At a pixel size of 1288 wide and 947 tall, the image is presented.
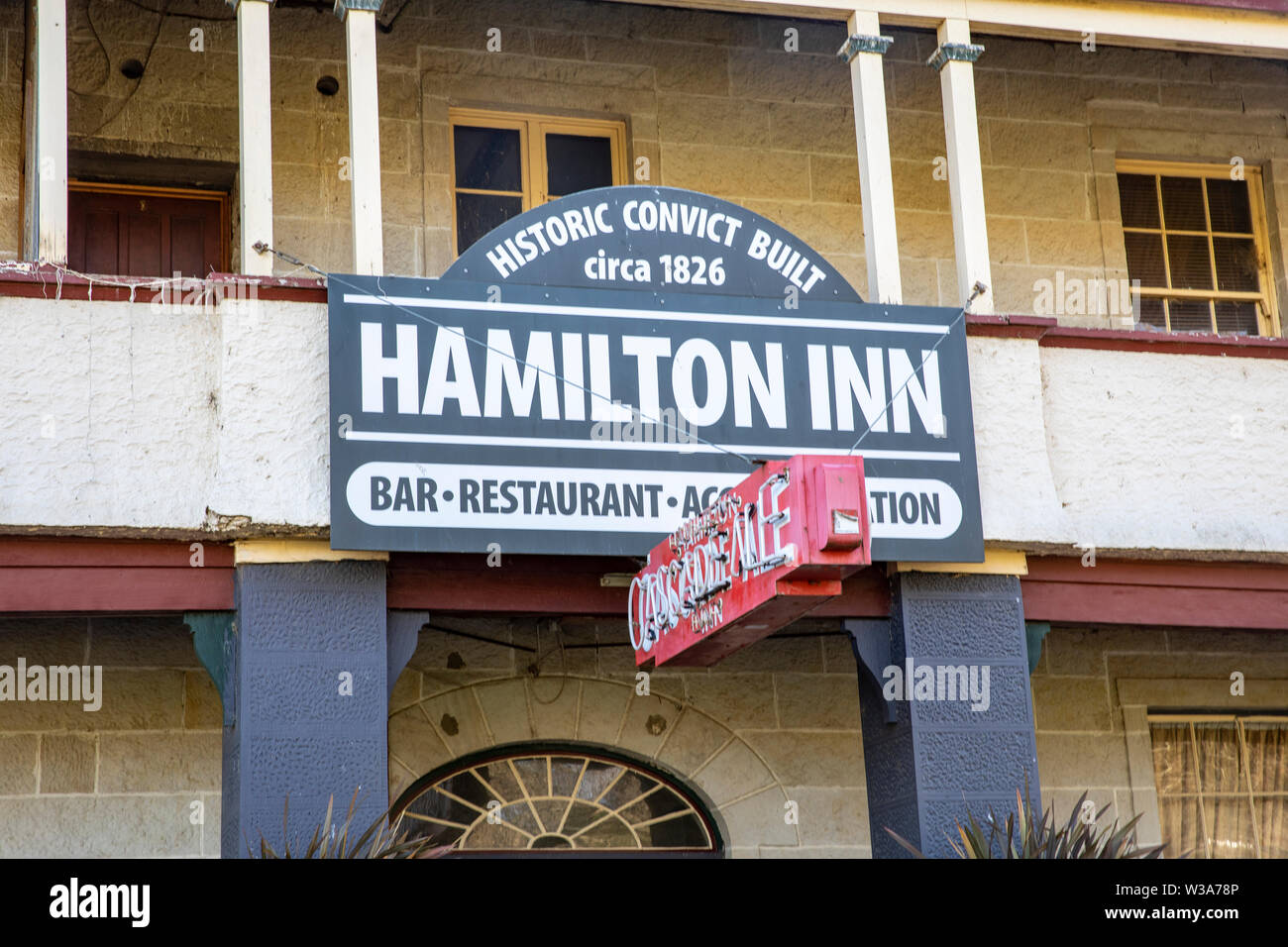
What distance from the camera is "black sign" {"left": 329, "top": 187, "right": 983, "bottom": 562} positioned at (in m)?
8.04

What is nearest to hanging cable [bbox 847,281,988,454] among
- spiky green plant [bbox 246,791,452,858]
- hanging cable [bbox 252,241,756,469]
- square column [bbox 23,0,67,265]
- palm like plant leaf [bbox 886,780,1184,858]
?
hanging cable [bbox 252,241,756,469]

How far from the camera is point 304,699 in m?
7.84

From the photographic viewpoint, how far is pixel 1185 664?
35.4 feet

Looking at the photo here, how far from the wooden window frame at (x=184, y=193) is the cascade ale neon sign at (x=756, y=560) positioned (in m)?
3.70

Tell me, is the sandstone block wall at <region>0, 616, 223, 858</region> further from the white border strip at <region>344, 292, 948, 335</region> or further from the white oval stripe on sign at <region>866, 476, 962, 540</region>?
the white oval stripe on sign at <region>866, 476, 962, 540</region>

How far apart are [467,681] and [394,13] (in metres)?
3.81

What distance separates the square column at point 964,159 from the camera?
9.10 meters

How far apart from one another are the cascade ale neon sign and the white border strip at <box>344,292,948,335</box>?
119cm

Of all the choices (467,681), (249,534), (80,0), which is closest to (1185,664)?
(467,681)

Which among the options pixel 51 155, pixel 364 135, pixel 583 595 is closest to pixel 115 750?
pixel 583 595

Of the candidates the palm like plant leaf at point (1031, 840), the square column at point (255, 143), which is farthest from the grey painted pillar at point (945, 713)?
the square column at point (255, 143)

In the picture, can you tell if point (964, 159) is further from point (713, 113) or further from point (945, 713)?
point (945, 713)

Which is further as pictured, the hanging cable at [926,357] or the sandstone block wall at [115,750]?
the sandstone block wall at [115,750]

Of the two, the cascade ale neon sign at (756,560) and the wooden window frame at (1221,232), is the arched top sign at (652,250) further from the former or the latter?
the wooden window frame at (1221,232)
